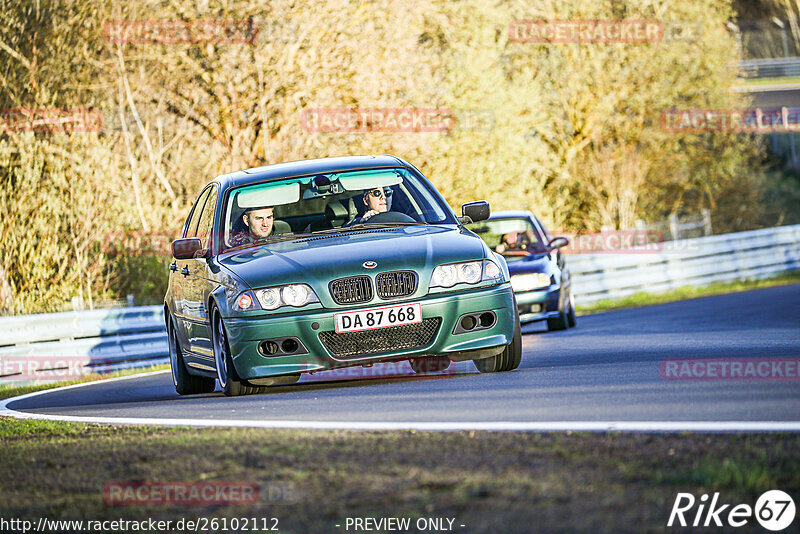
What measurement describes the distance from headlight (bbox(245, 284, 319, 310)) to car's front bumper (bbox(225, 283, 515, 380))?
0.07m

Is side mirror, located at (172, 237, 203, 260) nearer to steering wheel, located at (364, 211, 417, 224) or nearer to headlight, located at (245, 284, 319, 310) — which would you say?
steering wheel, located at (364, 211, 417, 224)

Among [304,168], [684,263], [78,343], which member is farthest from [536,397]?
[684,263]

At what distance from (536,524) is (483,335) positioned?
190 inches

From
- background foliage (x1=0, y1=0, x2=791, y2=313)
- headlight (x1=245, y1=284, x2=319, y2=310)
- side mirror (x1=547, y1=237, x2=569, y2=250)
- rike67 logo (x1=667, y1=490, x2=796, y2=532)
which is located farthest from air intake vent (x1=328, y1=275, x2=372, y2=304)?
background foliage (x1=0, y1=0, x2=791, y2=313)

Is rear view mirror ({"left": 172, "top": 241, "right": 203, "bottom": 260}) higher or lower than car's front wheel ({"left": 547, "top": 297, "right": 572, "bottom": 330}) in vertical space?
higher

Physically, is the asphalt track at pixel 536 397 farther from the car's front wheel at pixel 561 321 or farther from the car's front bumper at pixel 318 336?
the car's front wheel at pixel 561 321

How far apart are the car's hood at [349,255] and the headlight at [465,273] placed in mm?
42

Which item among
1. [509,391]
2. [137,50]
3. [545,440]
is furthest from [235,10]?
[545,440]

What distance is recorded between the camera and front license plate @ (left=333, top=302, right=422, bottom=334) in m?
9.22

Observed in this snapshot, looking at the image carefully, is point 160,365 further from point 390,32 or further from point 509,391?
point 390,32

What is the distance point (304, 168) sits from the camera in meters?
11.0

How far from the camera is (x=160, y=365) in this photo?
18.0m

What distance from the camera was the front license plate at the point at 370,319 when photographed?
30.2 feet

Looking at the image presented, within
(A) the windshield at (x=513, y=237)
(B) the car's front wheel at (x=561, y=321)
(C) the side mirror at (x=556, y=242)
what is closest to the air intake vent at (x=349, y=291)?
(B) the car's front wheel at (x=561, y=321)
